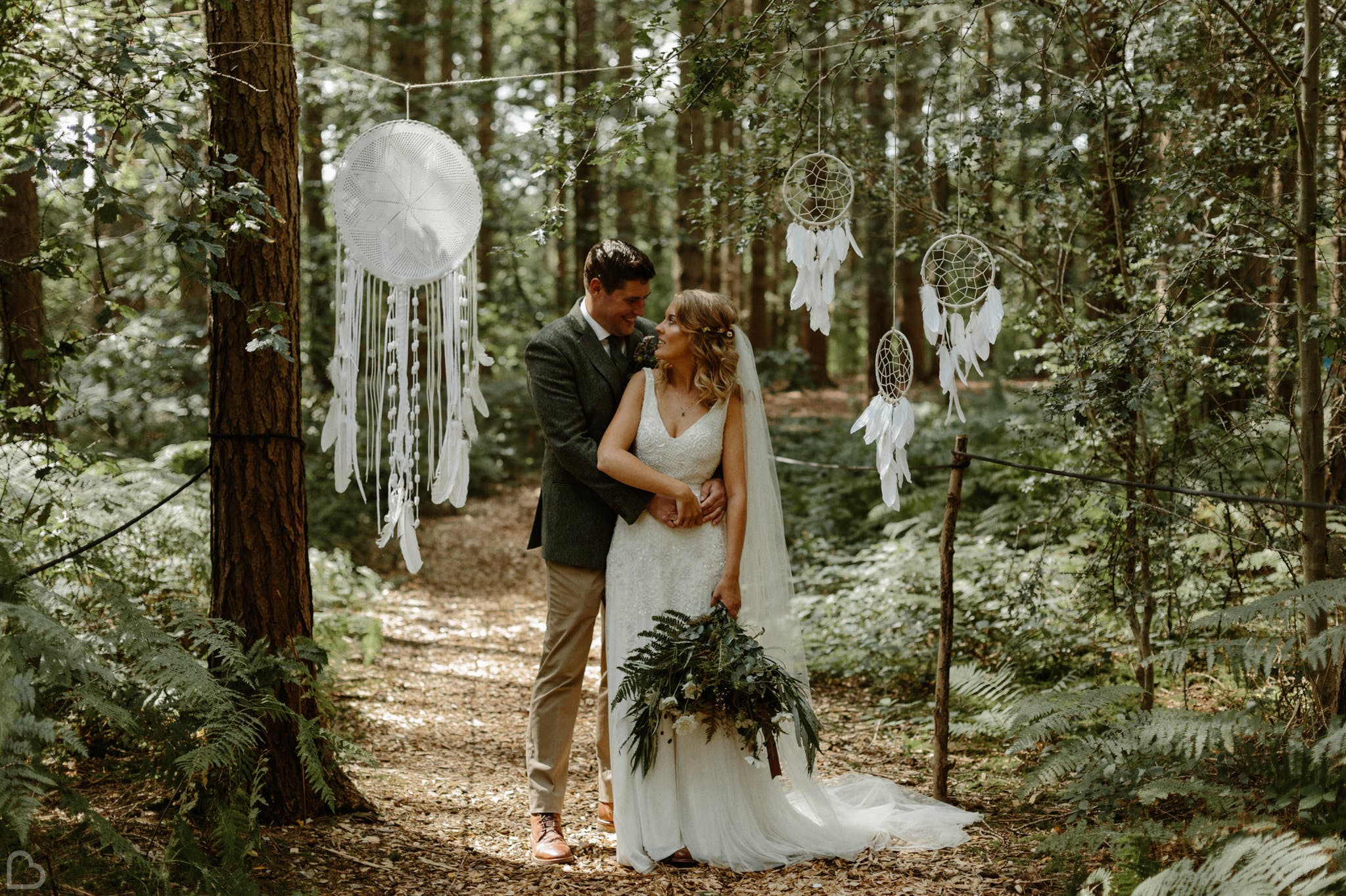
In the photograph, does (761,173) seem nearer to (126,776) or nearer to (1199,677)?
(1199,677)

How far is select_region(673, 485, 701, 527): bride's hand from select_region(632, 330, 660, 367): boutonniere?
0.48m

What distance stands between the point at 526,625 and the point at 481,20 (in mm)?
10012

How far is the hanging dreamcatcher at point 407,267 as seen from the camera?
3670 millimetres

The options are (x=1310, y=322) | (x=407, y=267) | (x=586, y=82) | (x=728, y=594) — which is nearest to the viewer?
(x=1310, y=322)

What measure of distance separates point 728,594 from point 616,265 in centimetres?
123

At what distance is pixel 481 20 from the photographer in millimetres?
14328

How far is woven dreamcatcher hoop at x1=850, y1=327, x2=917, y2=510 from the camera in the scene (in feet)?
11.3

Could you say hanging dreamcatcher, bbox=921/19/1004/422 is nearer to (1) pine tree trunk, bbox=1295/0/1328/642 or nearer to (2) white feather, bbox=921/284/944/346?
(2) white feather, bbox=921/284/944/346

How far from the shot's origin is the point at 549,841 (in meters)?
3.54

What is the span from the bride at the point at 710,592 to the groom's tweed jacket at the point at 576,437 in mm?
77

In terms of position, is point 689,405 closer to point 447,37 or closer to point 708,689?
point 708,689

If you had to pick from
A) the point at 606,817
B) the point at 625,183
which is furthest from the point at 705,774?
the point at 625,183

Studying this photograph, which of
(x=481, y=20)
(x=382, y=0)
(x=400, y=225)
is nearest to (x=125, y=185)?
(x=400, y=225)

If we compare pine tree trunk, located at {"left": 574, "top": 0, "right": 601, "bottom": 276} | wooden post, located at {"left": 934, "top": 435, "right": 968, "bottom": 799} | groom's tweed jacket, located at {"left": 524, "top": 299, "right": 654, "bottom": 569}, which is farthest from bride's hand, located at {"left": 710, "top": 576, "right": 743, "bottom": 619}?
pine tree trunk, located at {"left": 574, "top": 0, "right": 601, "bottom": 276}
